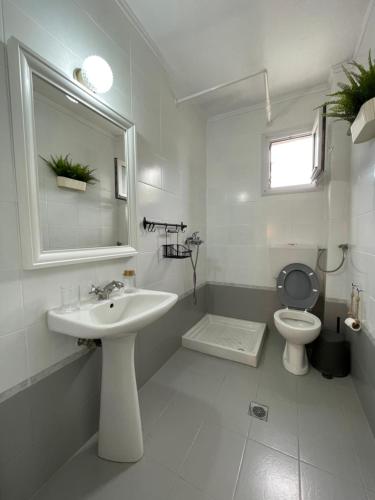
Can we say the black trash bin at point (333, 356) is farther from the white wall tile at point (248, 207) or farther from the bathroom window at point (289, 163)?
the bathroom window at point (289, 163)

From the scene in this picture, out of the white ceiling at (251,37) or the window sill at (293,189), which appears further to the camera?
the window sill at (293,189)

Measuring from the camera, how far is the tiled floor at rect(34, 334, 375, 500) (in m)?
0.95

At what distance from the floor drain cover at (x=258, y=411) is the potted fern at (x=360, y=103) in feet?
5.97

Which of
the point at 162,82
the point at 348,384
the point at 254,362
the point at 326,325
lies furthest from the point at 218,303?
the point at 162,82

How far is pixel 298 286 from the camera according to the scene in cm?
206

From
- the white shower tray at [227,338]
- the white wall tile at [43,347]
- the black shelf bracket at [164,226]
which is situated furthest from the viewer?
the white shower tray at [227,338]

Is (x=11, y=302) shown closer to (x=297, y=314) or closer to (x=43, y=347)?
(x=43, y=347)

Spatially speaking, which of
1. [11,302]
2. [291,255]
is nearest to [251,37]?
[291,255]

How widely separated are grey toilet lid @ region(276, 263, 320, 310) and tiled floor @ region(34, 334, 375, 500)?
64 cm

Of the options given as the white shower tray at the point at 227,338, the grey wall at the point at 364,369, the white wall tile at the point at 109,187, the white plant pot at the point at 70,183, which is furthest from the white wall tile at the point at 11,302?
the grey wall at the point at 364,369

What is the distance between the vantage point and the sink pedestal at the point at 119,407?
1.04 m

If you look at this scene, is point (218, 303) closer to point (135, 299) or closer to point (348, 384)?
point (348, 384)

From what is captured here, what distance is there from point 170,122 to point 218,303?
2100 mm

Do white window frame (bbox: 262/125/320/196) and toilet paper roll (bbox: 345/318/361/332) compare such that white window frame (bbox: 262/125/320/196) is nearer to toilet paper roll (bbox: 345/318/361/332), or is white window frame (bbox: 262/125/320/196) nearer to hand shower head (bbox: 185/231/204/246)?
hand shower head (bbox: 185/231/204/246)
